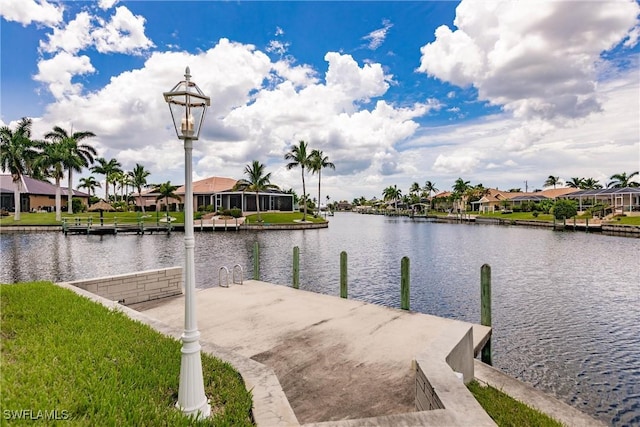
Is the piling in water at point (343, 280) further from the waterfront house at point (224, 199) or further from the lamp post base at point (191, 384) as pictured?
the waterfront house at point (224, 199)

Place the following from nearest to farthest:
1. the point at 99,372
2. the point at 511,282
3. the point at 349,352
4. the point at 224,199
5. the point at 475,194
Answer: the point at 99,372, the point at 349,352, the point at 511,282, the point at 224,199, the point at 475,194

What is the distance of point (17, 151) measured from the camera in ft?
162

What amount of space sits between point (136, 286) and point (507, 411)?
973 centimetres

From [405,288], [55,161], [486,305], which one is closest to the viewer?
[486,305]

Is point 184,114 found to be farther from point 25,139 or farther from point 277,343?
point 25,139

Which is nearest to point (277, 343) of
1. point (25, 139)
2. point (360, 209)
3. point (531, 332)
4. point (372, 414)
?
point (372, 414)

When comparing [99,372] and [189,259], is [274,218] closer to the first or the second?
[99,372]

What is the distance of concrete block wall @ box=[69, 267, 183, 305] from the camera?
984cm

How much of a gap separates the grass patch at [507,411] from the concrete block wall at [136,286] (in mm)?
8884

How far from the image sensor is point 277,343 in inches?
284

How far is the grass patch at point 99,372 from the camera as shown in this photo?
3.44 metres

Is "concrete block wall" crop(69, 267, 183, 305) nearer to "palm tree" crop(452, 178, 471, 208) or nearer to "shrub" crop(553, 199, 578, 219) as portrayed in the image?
"shrub" crop(553, 199, 578, 219)

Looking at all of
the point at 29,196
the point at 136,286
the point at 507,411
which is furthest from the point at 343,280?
the point at 29,196

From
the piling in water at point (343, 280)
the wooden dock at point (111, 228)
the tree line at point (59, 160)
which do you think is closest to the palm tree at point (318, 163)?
the tree line at point (59, 160)
